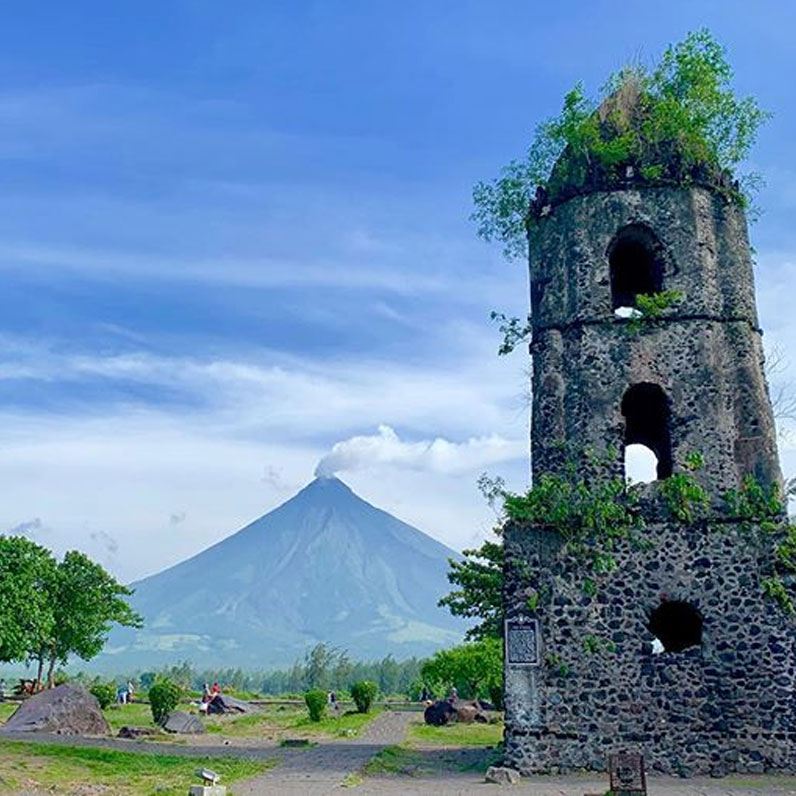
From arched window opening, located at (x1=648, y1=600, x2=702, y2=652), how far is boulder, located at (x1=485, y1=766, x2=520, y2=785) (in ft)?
13.0

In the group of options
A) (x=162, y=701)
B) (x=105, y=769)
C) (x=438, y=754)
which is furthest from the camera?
(x=162, y=701)

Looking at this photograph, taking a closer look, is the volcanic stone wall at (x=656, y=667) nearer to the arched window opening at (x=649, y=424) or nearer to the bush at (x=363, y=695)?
the arched window opening at (x=649, y=424)

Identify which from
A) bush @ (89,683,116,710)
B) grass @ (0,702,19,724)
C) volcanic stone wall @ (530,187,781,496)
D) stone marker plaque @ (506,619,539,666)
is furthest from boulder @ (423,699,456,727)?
volcanic stone wall @ (530,187,781,496)

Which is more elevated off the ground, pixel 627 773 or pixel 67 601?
pixel 67 601

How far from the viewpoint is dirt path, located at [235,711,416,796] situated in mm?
12552

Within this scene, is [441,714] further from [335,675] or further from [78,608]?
[335,675]

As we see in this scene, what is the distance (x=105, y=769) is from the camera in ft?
47.4

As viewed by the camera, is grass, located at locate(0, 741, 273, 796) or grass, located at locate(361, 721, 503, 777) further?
grass, located at locate(361, 721, 503, 777)

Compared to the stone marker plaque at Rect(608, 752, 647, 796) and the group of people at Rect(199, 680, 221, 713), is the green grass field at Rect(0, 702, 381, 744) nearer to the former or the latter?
the group of people at Rect(199, 680, 221, 713)

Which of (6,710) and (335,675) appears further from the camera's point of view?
(335,675)

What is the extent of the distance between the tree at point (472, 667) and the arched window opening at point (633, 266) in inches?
838

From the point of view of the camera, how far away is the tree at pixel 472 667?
3697 cm

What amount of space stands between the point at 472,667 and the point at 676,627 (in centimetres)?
2126

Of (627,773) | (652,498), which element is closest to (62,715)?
(652,498)
